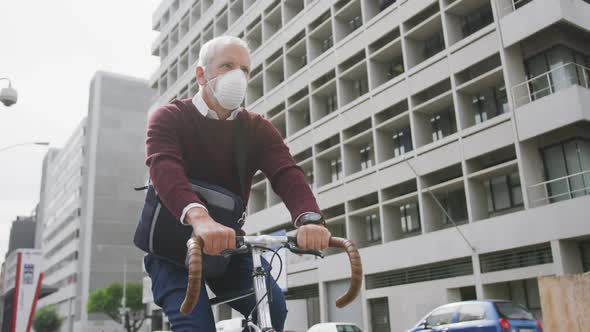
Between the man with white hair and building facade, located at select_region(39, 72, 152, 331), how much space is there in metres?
82.5

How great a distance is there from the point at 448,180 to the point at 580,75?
7259 millimetres

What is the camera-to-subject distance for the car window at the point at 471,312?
1345 centimetres

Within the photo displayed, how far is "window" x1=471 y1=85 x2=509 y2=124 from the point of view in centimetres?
2508

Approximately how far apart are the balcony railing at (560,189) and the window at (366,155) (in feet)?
36.8

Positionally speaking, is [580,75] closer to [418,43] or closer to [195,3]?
[418,43]

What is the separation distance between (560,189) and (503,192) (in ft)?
10.1

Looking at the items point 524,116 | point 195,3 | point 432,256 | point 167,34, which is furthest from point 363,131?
point 167,34

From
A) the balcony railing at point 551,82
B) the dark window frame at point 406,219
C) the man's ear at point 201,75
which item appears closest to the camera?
the man's ear at point 201,75

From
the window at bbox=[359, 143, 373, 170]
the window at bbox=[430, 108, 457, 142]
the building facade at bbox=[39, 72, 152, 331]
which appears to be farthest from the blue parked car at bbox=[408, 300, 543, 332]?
the building facade at bbox=[39, 72, 152, 331]

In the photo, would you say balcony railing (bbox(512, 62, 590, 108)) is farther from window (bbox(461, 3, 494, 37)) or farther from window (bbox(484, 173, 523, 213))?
window (bbox(461, 3, 494, 37))

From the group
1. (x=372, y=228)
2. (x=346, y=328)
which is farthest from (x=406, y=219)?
(x=346, y=328)

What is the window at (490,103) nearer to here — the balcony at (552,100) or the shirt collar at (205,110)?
the balcony at (552,100)

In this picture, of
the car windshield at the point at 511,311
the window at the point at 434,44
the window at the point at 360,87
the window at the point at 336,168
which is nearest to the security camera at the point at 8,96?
the car windshield at the point at 511,311

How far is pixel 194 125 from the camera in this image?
2883 millimetres
